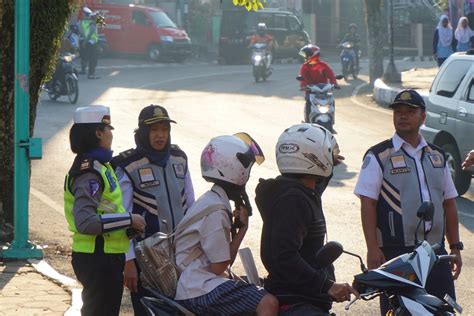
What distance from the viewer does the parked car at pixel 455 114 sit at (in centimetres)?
1365

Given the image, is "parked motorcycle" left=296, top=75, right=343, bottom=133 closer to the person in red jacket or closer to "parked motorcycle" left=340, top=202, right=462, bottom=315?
the person in red jacket

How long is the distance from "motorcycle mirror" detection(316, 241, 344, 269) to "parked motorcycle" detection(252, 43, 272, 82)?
86.1ft

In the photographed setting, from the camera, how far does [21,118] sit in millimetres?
9609

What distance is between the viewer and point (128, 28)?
40.5 m

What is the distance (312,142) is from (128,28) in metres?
36.0

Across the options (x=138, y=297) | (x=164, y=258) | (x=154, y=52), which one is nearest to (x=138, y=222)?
(x=138, y=297)

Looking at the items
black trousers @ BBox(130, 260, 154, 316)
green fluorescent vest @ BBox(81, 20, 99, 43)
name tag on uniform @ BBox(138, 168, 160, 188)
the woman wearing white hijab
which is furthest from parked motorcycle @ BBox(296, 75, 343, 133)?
green fluorescent vest @ BBox(81, 20, 99, 43)

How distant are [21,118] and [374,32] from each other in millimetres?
21948

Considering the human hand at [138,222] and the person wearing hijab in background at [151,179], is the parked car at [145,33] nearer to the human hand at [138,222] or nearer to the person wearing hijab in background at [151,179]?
the person wearing hijab in background at [151,179]

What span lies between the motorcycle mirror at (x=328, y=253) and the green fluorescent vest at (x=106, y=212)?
1.62 meters

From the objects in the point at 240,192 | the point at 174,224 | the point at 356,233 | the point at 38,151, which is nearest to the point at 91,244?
the point at 174,224

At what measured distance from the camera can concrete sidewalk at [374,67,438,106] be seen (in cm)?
2552

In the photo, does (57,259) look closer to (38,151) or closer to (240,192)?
(38,151)

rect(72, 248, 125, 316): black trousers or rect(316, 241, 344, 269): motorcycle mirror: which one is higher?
rect(316, 241, 344, 269): motorcycle mirror
